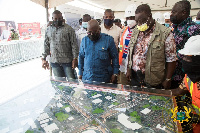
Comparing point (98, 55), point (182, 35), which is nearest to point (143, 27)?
point (182, 35)

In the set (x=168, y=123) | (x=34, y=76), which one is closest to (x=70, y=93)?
(x=168, y=123)

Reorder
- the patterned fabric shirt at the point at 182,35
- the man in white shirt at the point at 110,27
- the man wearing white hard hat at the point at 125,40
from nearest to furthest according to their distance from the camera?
1. the patterned fabric shirt at the point at 182,35
2. the man wearing white hard hat at the point at 125,40
3. the man in white shirt at the point at 110,27

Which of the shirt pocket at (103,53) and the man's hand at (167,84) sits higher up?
the shirt pocket at (103,53)

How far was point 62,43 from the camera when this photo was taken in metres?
2.96

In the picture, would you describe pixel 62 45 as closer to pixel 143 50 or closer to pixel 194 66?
pixel 143 50

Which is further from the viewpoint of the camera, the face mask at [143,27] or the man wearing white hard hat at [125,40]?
the man wearing white hard hat at [125,40]

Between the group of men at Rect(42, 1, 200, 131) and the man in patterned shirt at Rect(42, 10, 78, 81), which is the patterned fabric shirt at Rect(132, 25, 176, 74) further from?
the man in patterned shirt at Rect(42, 10, 78, 81)

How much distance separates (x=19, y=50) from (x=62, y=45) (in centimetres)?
439

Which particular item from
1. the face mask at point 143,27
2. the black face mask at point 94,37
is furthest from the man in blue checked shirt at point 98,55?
the face mask at point 143,27

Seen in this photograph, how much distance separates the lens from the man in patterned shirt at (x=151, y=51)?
1.91 meters

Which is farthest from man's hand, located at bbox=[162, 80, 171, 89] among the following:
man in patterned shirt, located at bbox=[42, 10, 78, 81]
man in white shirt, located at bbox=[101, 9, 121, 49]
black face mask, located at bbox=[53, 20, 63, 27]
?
black face mask, located at bbox=[53, 20, 63, 27]

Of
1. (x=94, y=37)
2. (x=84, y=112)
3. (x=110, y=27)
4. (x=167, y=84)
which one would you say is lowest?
(x=84, y=112)

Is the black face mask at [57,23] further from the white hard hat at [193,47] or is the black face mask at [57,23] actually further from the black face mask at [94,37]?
the white hard hat at [193,47]

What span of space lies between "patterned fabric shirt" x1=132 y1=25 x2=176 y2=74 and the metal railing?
5304mm
